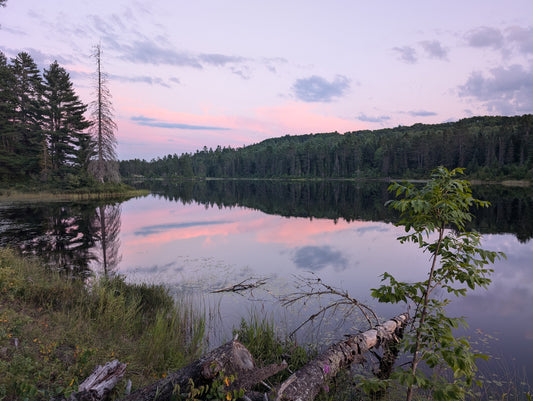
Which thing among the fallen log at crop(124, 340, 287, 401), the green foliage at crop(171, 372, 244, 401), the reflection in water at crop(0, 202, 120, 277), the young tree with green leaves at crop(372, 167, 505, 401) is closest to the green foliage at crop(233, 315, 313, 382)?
the fallen log at crop(124, 340, 287, 401)

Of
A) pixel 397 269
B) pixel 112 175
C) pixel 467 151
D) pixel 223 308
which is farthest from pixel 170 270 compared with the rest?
pixel 467 151

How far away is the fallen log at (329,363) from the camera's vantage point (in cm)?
453

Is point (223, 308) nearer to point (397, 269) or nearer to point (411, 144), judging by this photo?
point (397, 269)

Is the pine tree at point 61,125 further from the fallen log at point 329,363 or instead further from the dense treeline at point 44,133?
the fallen log at point 329,363

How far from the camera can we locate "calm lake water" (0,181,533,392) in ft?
31.3

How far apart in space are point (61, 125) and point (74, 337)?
59.8 metres

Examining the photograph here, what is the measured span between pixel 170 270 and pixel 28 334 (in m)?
A: 8.79

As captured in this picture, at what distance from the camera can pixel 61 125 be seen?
54375 mm

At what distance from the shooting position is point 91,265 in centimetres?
1533

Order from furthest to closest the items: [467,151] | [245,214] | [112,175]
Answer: [467,151] → [112,175] → [245,214]

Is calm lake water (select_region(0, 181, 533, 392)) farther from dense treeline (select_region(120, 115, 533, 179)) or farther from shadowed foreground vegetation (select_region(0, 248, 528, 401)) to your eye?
dense treeline (select_region(120, 115, 533, 179))

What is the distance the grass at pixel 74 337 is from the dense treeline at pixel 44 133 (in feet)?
152

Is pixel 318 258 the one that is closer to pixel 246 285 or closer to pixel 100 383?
pixel 246 285

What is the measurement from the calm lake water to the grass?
5.29 ft
